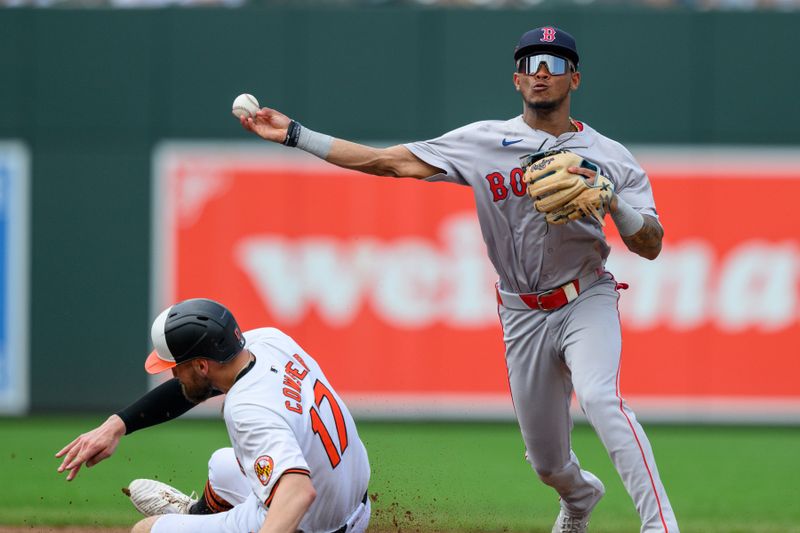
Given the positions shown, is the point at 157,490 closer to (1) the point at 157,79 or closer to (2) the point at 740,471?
(2) the point at 740,471

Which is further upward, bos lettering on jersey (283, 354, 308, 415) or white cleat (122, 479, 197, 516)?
bos lettering on jersey (283, 354, 308, 415)

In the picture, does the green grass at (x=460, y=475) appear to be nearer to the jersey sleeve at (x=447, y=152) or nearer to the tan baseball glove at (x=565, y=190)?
the jersey sleeve at (x=447, y=152)

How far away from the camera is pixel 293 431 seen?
14.0ft

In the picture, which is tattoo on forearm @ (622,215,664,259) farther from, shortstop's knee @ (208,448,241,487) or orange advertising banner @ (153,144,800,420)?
orange advertising banner @ (153,144,800,420)

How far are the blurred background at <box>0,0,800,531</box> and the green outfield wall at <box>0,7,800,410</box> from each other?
2cm

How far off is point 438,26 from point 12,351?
14.8 feet

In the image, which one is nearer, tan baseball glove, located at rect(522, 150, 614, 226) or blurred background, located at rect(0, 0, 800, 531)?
tan baseball glove, located at rect(522, 150, 614, 226)

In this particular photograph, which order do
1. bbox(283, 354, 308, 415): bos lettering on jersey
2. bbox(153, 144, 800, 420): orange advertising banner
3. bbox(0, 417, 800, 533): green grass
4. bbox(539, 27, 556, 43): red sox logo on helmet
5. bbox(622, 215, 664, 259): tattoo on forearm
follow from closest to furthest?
bbox(283, 354, 308, 415): bos lettering on jersey, bbox(622, 215, 664, 259): tattoo on forearm, bbox(539, 27, 556, 43): red sox logo on helmet, bbox(0, 417, 800, 533): green grass, bbox(153, 144, 800, 420): orange advertising banner

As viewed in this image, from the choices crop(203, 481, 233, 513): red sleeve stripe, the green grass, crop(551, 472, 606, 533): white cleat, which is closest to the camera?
crop(203, 481, 233, 513): red sleeve stripe

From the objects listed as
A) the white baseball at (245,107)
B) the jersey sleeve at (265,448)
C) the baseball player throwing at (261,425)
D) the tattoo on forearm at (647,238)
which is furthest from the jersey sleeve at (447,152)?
the jersey sleeve at (265,448)

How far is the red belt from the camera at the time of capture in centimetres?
526

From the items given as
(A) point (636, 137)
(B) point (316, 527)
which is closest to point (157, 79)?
(A) point (636, 137)

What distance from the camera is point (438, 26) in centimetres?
1081

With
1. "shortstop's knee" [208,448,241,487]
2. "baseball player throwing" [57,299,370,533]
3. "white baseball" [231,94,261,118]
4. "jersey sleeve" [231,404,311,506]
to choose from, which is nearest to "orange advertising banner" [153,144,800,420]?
"shortstop's knee" [208,448,241,487]
